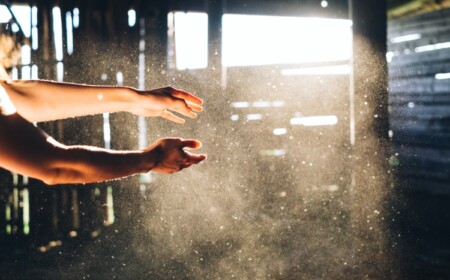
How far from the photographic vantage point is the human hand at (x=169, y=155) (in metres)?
1.50

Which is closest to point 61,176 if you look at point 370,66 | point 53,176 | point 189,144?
point 53,176

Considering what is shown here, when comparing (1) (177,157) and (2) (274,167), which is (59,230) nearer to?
(2) (274,167)

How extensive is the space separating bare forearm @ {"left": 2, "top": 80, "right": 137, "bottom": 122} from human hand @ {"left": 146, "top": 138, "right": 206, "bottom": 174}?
2.00ft

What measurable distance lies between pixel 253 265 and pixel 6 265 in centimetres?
293

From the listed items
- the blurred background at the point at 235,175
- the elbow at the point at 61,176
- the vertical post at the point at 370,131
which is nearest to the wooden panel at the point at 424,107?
the blurred background at the point at 235,175

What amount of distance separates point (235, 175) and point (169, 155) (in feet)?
12.1

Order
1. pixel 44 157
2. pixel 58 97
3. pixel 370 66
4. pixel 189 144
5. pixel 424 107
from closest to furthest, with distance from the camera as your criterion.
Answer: pixel 44 157
pixel 189 144
pixel 58 97
pixel 370 66
pixel 424 107

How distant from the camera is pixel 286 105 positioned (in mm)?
6516

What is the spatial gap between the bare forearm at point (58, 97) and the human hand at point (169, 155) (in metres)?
0.61

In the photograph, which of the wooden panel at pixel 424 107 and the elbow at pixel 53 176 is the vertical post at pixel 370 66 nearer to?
the elbow at pixel 53 176

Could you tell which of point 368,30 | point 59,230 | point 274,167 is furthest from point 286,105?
point 59,230

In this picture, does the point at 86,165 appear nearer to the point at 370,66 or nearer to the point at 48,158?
the point at 48,158

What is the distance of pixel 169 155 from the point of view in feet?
5.04

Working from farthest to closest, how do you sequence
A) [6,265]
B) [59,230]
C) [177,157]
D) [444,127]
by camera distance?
1. [444,127]
2. [59,230]
3. [6,265]
4. [177,157]
